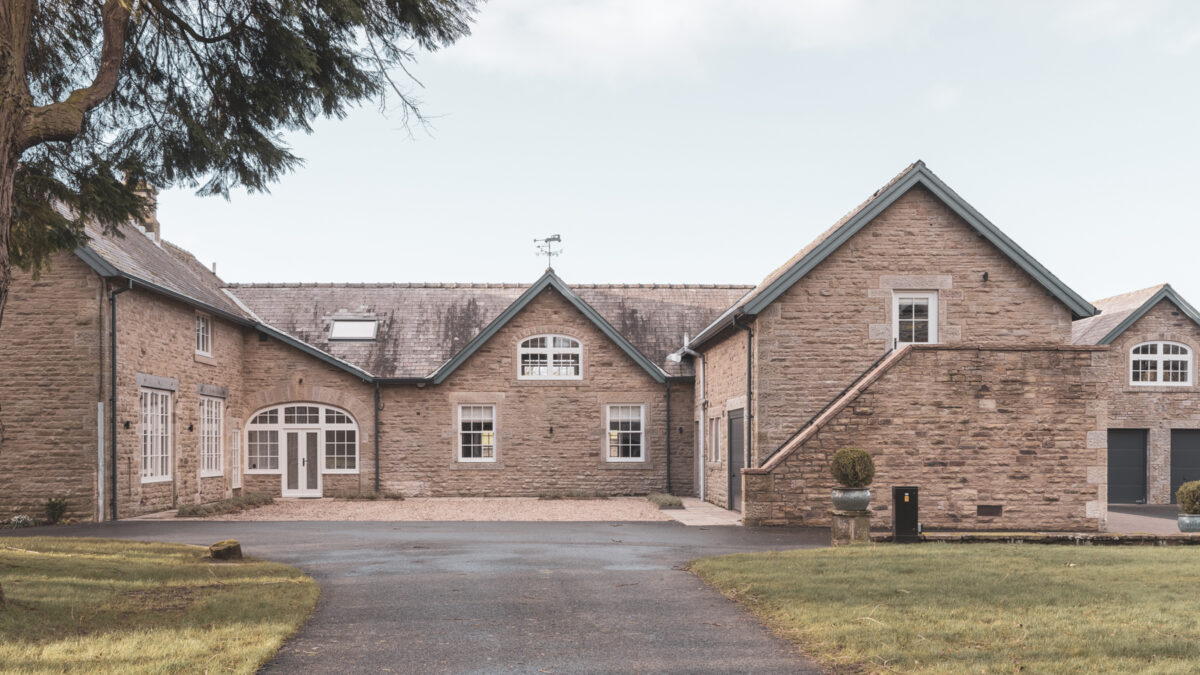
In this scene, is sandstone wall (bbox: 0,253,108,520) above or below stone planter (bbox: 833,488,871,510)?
above

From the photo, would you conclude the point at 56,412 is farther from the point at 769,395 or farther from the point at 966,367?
the point at 966,367

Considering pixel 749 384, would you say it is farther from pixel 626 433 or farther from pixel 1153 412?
pixel 1153 412

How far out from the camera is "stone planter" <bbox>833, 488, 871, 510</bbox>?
15.0 metres

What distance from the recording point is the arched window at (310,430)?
2700 cm

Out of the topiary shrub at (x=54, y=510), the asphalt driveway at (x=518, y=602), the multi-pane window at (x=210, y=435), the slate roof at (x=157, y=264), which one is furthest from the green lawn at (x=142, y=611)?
the multi-pane window at (x=210, y=435)

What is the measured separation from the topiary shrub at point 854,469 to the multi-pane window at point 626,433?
1212cm

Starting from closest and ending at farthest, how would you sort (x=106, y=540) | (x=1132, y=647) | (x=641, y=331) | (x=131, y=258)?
(x=1132, y=647) < (x=106, y=540) < (x=131, y=258) < (x=641, y=331)

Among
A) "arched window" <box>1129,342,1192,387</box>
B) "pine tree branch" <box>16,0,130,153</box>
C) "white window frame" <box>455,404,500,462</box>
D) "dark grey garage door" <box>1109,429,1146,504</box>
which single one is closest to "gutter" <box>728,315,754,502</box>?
"white window frame" <box>455,404,500,462</box>

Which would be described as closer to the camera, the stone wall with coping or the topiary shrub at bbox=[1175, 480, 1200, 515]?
the topiary shrub at bbox=[1175, 480, 1200, 515]

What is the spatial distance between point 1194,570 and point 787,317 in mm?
9791

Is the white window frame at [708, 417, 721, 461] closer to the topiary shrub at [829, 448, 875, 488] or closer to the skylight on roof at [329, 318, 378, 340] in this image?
the topiary shrub at [829, 448, 875, 488]

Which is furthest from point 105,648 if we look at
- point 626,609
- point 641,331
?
point 641,331

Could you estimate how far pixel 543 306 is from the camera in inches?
1077

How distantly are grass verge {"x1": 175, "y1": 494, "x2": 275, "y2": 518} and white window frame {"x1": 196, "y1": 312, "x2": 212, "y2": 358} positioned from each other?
3.65 metres
